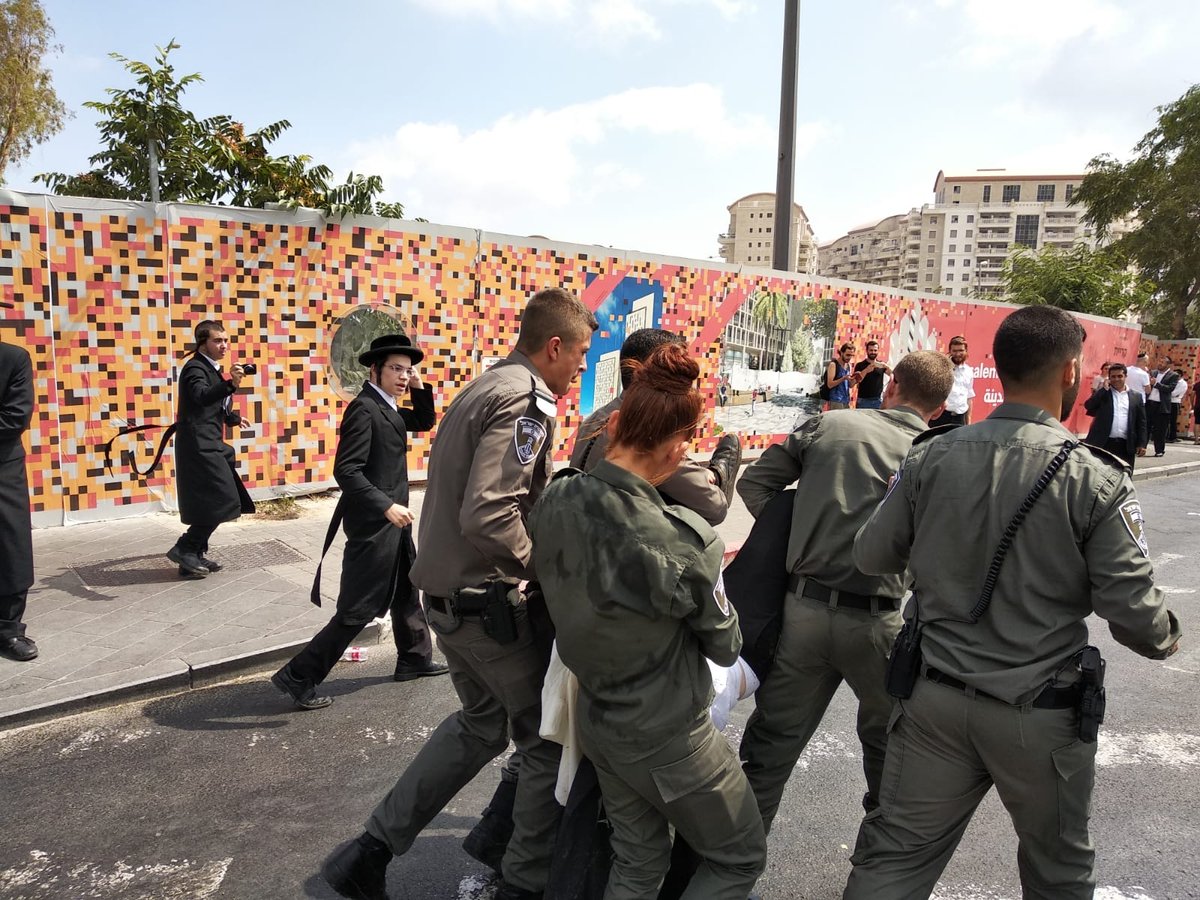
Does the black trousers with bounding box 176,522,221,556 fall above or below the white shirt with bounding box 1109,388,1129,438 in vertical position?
below

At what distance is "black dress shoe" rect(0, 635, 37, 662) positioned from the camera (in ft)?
14.8

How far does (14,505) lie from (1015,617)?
4.77 m

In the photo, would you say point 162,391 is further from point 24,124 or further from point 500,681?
point 24,124

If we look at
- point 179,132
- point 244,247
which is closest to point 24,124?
point 179,132

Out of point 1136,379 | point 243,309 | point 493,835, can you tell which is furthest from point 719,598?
point 1136,379

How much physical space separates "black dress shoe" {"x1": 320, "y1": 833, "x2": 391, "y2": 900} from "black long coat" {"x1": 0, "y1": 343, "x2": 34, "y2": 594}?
2956mm

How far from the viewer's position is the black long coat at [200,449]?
590 cm

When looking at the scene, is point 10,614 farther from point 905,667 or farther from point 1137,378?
point 1137,378

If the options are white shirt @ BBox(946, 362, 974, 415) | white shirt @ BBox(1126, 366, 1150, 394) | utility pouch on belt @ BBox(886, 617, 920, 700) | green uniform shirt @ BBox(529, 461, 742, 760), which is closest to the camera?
green uniform shirt @ BBox(529, 461, 742, 760)

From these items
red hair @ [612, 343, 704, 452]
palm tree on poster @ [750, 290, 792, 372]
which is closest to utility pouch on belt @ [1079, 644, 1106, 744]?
red hair @ [612, 343, 704, 452]

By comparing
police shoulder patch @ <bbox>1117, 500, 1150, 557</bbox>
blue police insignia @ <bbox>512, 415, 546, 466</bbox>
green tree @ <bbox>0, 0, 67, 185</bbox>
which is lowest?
police shoulder patch @ <bbox>1117, 500, 1150, 557</bbox>

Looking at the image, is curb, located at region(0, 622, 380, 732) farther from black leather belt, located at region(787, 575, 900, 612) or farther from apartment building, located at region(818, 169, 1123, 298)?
apartment building, located at region(818, 169, 1123, 298)

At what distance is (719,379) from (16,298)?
310 inches

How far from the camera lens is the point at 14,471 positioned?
457 cm
